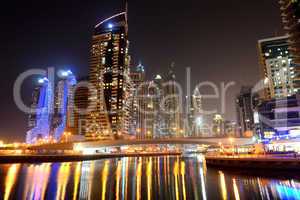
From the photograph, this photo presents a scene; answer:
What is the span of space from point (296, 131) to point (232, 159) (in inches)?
2263

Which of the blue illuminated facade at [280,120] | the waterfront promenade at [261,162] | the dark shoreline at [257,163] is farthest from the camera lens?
the blue illuminated facade at [280,120]

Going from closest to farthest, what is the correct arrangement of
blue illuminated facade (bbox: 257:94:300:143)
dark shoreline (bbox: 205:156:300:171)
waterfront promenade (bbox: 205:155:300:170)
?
dark shoreline (bbox: 205:156:300:171) → waterfront promenade (bbox: 205:155:300:170) → blue illuminated facade (bbox: 257:94:300:143)

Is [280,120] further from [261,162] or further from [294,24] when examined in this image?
[261,162]

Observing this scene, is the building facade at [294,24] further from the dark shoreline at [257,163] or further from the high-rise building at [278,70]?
the dark shoreline at [257,163]

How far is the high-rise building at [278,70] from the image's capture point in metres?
180

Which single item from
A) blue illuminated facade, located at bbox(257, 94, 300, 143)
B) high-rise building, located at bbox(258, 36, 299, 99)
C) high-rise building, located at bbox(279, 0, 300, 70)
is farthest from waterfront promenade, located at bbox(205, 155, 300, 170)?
high-rise building, located at bbox(258, 36, 299, 99)

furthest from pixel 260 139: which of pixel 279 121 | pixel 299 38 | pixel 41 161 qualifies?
pixel 41 161

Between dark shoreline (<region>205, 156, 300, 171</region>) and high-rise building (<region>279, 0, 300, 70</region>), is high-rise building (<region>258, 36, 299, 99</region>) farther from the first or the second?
dark shoreline (<region>205, 156, 300, 171</region>)

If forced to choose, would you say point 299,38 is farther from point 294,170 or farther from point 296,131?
point 294,170

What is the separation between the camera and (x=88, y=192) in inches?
1156

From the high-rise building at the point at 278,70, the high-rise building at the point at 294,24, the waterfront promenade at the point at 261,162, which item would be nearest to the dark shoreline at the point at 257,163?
the waterfront promenade at the point at 261,162

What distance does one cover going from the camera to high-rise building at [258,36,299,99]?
180 meters

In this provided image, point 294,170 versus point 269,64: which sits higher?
point 269,64

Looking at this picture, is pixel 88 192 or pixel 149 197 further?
pixel 88 192
